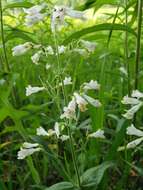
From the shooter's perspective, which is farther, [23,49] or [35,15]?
[23,49]

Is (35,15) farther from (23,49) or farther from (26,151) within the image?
(26,151)

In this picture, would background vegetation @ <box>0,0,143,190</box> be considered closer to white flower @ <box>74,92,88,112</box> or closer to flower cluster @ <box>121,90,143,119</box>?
white flower @ <box>74,92,88,112</box>

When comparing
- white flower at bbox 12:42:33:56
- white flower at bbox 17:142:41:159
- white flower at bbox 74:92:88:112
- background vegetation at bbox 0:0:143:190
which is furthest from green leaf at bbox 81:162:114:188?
white flower at bbox 12:42:33:56

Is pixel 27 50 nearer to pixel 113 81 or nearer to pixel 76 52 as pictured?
pixel 76 52

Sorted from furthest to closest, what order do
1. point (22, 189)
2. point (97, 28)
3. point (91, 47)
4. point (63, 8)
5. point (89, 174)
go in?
point (22, 189)
point (97, 28)
point (89, 174)
point (91, 47)
point (63, 8)

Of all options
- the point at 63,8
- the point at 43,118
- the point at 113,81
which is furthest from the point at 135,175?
the point at 113,81

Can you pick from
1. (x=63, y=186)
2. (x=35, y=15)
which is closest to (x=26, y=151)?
(x=63, y=186)
